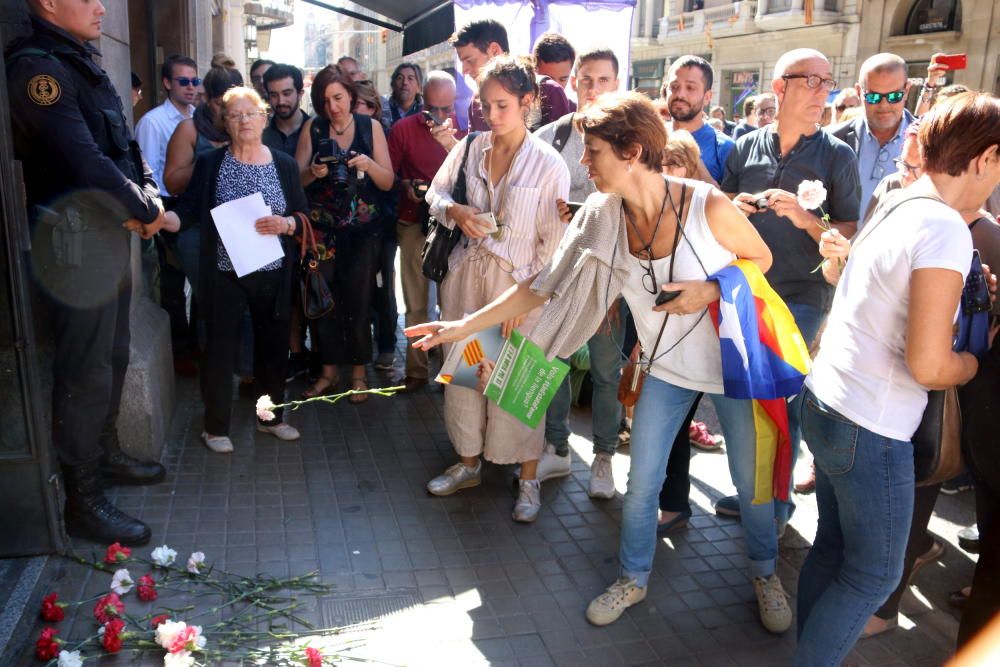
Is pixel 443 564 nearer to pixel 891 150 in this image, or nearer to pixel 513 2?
pixel 891 150

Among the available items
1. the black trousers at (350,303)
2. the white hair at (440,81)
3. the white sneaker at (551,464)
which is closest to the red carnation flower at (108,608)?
the white sneaker at (551,464)

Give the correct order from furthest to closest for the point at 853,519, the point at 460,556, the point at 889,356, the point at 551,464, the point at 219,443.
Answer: the point at 219,443 < the point at 551,464 < the point at 460,556 < the point at 853,519 < the point at 889,356

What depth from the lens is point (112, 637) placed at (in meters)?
2.94

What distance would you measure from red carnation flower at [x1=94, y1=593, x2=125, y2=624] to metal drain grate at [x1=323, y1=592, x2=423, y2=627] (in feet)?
2.44

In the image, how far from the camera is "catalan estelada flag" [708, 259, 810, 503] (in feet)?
9.75

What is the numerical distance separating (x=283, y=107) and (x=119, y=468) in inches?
103

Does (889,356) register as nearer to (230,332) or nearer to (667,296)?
(667,296)

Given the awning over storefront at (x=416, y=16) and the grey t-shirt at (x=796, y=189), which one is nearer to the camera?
the grey t-shirt at (x=796, y=189)

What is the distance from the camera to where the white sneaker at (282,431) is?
16.6ft

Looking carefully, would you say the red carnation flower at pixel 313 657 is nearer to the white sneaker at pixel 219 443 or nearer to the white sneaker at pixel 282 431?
the white sneaker at pixel 219 443

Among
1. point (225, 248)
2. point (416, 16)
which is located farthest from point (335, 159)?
point (416, 16)

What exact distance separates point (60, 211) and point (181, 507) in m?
1.51

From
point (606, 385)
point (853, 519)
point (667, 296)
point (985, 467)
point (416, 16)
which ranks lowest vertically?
point (606, 385)

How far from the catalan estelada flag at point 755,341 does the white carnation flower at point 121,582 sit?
2.37 m
